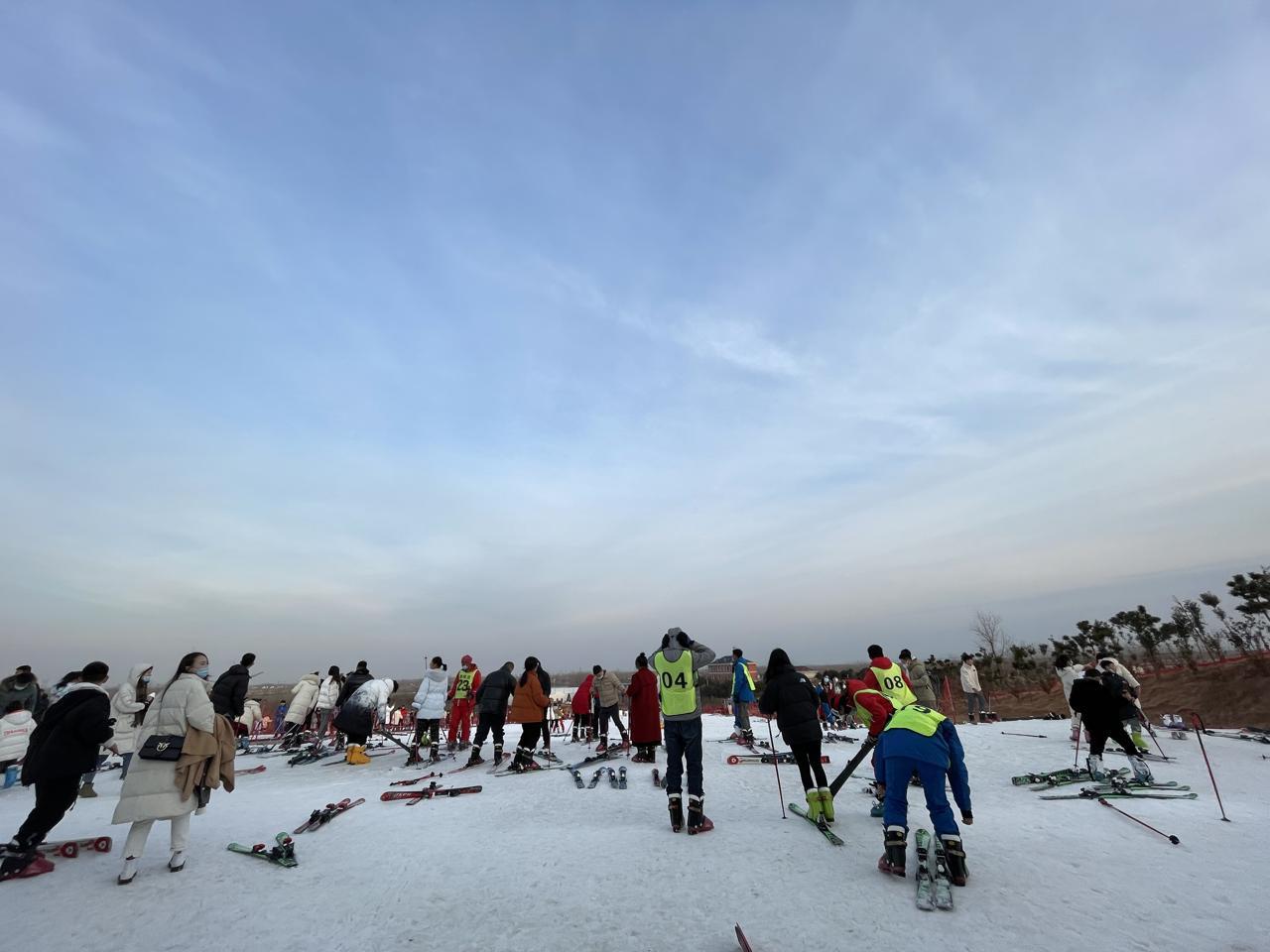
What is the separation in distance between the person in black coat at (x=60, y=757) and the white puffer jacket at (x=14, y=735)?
5.93m

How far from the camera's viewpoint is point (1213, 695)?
22734mm

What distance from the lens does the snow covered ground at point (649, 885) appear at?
4117 mm

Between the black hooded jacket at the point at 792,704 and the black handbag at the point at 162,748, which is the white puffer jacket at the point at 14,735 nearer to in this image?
the black handbag at the point at 162,748

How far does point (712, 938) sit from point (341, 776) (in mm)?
9770

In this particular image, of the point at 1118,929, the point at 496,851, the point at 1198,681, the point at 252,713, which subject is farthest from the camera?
the point at 1198,681

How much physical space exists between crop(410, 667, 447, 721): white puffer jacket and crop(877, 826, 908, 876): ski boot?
33.2ft

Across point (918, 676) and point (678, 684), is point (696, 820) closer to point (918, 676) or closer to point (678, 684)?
point (678, 684)

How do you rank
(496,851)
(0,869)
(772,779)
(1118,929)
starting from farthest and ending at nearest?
(772,779) < (496,851) < (0,869) < (1118,929)

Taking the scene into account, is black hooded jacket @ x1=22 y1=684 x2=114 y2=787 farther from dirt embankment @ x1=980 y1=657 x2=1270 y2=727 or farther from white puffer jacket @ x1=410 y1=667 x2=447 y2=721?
dirt embankment @ x1=980 y1=657 x2=1270 y2=727

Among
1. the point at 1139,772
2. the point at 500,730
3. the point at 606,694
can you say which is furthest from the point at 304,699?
the point at 1139,772

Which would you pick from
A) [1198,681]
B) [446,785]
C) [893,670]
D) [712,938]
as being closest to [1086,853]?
[893,670]

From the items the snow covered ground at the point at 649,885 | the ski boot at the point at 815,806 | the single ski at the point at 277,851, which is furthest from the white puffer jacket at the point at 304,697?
the ski boot at the point at 815,806

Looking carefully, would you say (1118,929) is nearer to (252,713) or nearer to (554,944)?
(554,944)

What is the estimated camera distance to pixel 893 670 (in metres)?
7.50
